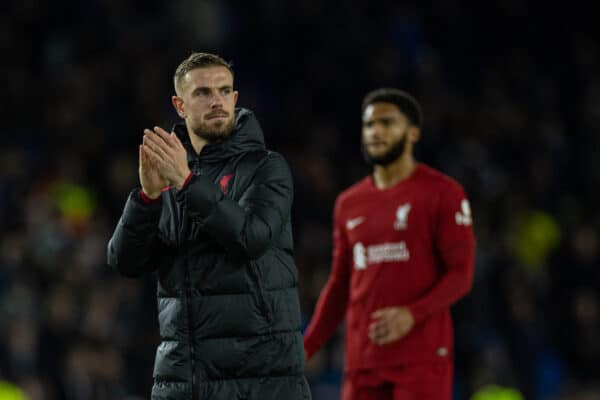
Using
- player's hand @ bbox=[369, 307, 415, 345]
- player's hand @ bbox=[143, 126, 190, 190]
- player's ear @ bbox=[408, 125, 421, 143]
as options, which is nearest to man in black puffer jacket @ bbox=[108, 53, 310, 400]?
player's hand @ bbox=[143, 126, 190, 190]

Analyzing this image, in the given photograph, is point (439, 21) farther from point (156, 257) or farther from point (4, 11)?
point (156, 257)

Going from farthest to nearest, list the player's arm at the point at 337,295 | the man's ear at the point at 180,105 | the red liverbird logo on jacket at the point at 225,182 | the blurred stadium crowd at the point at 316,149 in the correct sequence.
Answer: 1. the blurred stadium crowd at the point at 316,149
2. the player's arm at the point at 337,295
3. the man's ear at the point at 180,105
4. the red liverbird logo on jacket at the point at 225,182

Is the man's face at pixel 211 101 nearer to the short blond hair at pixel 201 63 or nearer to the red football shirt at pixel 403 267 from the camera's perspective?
the short blond hair at pixel 201 63

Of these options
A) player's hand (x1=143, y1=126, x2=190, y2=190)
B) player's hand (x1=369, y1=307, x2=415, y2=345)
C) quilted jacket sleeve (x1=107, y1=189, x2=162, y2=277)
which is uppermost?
player's hand (x1=143, y1=126, x2=190, y2=190)

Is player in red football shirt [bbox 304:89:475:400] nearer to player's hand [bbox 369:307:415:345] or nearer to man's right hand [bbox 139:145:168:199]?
player's hand [bbox 369:307:415:345]

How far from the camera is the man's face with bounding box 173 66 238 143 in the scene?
15.0 ft

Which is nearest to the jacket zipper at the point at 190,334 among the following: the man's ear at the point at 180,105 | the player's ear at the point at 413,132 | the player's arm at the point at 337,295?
the man's ear at the point at 180,105

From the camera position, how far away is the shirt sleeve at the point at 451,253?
19.3 feet

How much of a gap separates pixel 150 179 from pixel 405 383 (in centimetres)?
205

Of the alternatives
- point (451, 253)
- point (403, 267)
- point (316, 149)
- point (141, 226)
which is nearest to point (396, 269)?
point (403, 267)

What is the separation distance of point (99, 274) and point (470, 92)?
527 cm

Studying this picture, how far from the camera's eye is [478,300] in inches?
425

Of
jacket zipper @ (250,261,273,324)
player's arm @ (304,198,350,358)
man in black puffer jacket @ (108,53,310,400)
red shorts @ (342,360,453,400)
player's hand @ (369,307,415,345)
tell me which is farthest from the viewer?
player's arm @ (304,198,350,358)

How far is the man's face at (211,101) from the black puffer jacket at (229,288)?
0.17 ft
